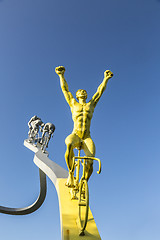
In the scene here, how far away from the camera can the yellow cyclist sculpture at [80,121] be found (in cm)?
565

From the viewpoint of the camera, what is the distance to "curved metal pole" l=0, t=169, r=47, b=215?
52.7 ft

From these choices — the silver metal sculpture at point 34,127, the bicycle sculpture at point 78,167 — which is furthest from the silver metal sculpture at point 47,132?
the bicycle sculpture at point 78,167

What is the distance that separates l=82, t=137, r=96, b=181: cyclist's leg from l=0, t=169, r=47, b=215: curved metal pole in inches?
470

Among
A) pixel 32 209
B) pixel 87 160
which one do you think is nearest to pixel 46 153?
pixel 32 209

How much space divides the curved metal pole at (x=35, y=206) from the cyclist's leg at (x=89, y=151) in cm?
1195

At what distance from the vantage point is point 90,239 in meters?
4.06

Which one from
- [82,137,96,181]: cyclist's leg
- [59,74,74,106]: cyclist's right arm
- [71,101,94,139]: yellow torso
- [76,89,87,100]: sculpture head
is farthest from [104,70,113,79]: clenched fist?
[82,137,96,181]: cyclist's leg

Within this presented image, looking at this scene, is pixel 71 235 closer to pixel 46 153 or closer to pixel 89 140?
pixel 89 140

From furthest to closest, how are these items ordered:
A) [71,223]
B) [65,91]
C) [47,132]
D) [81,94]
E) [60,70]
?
[47,132]
[60,70]
[65,91]
[81,94]
[71,223]

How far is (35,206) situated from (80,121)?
44.4ft

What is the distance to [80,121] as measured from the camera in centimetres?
600

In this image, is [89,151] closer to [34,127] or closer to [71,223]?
[71,223]

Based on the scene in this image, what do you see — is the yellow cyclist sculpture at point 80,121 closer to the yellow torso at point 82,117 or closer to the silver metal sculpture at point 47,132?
the yellow torso at point 82,117

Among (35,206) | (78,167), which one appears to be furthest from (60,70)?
(35,206)
